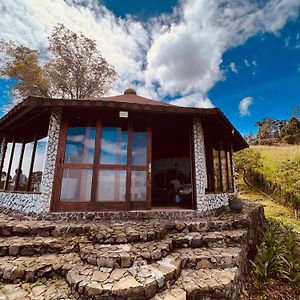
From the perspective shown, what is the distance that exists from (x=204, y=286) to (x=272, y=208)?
1134 centimetres

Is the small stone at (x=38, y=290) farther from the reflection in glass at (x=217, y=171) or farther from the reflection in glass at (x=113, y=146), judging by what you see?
the reflection in glass at (x=217, y=171)

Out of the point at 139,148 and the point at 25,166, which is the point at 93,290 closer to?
the point at 139,148

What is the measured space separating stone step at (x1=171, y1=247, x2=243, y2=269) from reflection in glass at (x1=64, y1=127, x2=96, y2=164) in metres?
3.24

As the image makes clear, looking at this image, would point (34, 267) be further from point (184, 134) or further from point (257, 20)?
point (257, 20)

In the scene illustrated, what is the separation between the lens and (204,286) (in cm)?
299

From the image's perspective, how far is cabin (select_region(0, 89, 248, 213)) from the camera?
5.17 metres

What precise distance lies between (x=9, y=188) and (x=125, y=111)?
4907 mm

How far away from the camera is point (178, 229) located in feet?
15.0

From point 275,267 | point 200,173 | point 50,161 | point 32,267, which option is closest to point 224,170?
point 200,173

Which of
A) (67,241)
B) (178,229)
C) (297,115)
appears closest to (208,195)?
(178,229)

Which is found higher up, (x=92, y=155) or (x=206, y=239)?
(x=92, y=155)

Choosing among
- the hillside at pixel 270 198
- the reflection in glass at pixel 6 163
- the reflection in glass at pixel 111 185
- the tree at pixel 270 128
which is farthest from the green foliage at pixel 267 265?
the tree at pixel 270 128

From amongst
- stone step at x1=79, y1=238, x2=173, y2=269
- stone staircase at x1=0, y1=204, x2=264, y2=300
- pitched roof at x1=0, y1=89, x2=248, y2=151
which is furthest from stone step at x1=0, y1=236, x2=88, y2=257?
pitched roof at x1=0, y1=89, x2=248, y2=151

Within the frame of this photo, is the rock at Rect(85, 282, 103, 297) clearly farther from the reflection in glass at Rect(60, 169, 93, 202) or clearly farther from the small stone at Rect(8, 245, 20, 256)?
the reflection in glass at Rect(60, 169, 93, 202)
